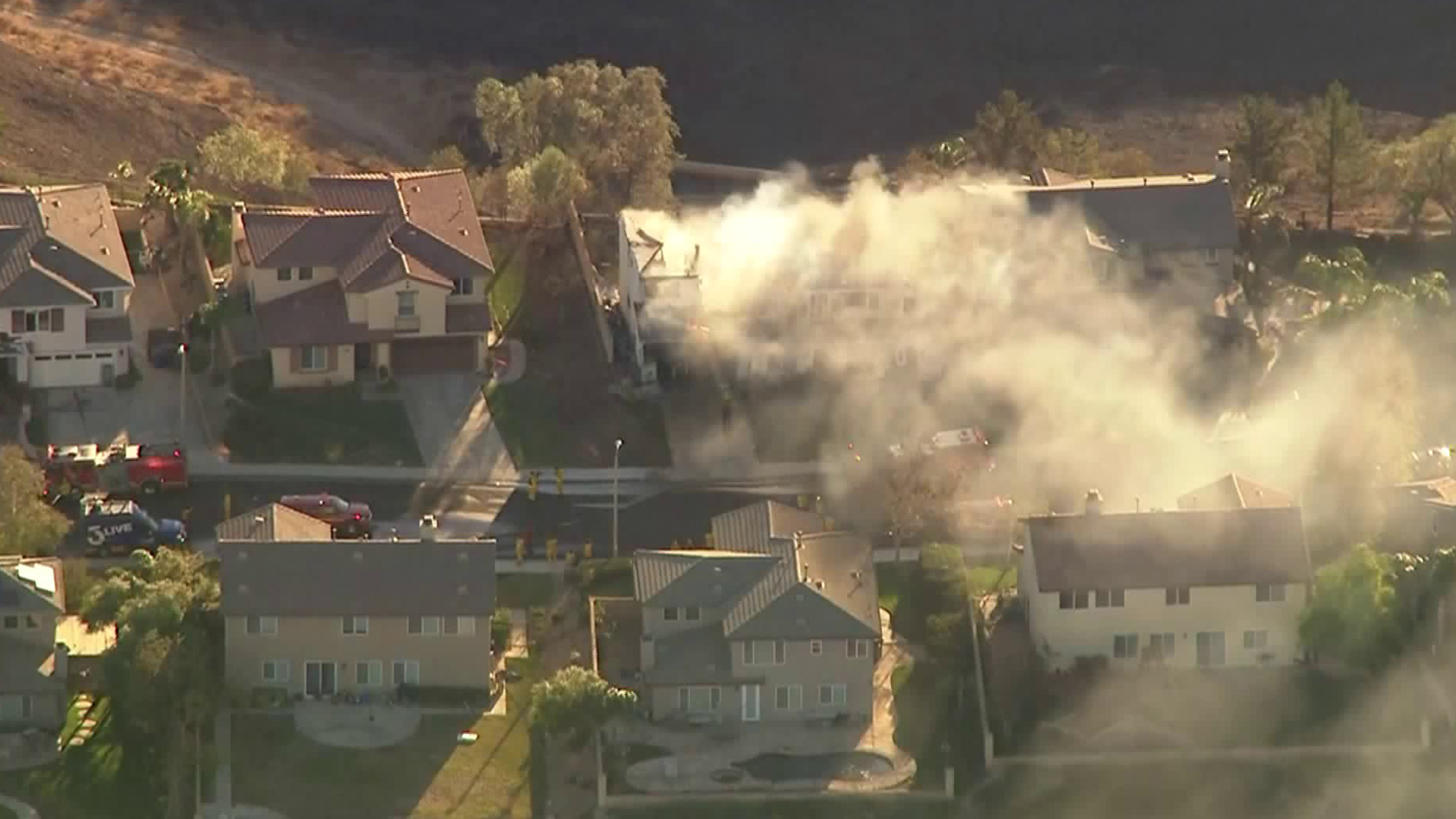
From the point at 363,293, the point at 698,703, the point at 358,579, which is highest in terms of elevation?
the point at 363,293

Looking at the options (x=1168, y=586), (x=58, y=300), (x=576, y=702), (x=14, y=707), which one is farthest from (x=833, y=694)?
(x=58, y=300)

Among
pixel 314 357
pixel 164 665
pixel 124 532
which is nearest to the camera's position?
pixel 164 665

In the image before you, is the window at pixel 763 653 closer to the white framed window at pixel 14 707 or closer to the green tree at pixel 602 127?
the white framed window at pixel 14 707

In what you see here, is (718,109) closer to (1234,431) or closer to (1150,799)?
(1234,431)

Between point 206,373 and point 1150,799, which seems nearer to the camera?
point 1150,799

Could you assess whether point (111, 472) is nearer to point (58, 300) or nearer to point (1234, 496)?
point (58, 300)

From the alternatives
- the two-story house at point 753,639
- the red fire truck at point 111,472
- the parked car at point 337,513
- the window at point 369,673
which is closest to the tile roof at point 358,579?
the window at point 369,673

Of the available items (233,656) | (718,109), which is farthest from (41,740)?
(718,109)

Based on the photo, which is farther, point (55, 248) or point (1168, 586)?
point (55, 248)
